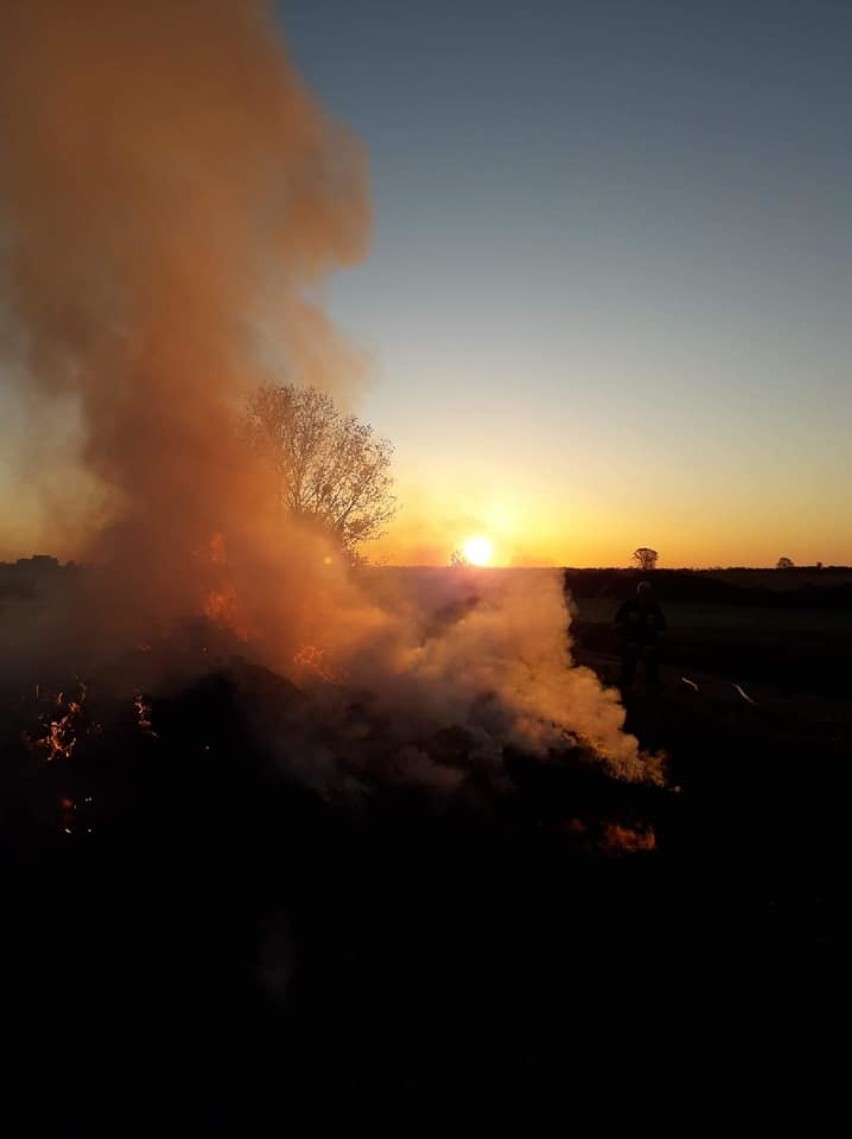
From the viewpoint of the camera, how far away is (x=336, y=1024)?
6.66 m

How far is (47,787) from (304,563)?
6.04 metres

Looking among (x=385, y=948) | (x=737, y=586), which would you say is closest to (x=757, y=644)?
(x=737, y=586)

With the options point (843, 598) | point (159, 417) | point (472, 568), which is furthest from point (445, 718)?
point (843, 598)

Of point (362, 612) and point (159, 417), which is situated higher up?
point (159, 417)

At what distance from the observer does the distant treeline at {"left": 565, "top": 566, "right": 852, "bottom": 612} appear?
43.3 meters

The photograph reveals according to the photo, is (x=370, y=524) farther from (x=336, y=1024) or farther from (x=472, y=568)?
(x=336, y=1024)

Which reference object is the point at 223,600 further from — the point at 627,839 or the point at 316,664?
the point at 627,839

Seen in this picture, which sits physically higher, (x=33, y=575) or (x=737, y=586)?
(x=737, y=586)

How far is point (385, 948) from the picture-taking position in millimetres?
7367

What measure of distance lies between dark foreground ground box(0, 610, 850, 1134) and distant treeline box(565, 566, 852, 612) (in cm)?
3202

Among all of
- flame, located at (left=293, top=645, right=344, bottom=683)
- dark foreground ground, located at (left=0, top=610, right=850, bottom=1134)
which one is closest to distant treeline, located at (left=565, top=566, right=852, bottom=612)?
flame, located at (left=293, top=645, right=344, bottom=683)

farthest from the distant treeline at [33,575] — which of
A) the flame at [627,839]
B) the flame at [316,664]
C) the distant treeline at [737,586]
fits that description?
the distant treeline at [737,586]

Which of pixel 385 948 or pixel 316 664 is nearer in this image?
pixel 385 948

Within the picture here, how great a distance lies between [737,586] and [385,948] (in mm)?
46887
